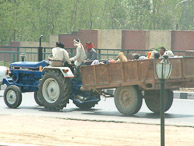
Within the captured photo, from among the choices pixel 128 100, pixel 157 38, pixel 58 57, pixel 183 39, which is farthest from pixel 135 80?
pixel 157 38

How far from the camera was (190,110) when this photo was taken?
19.3 meters

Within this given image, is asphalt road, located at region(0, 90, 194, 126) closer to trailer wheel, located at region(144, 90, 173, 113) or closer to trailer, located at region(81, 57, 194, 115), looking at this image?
trailer wheel, located at region(144, 90, 173, 113)

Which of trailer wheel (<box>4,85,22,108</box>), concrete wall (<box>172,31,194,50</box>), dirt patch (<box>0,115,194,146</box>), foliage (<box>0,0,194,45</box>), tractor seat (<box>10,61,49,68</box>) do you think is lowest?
dirt patch (<box>0,115,194,146</box>)

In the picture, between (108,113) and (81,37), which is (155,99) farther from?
(81,37)

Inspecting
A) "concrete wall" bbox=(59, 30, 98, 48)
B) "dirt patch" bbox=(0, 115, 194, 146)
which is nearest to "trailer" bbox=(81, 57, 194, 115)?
"dirt patch" bbox=(0, 115, 194, 146)

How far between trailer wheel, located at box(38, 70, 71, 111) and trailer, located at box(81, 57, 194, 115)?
56 cm

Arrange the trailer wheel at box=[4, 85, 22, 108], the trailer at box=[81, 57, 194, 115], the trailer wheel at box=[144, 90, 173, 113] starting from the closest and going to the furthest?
the trailer at box=[81, 57, 194, 115], the trailer wheel at box=[144, 90, 173, 113], the trailer wheel at box=[4, 85, 22, 108]

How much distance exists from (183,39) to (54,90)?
4088 centimetres

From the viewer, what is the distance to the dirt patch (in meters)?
12.3

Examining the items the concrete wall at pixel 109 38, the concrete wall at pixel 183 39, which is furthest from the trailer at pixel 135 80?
the concrete wall at pixel 109 38

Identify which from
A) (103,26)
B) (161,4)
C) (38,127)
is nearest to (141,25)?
(161,4)

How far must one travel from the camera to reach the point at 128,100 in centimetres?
1720

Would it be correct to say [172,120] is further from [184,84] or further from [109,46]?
[109,46]

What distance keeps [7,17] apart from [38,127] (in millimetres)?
50090
